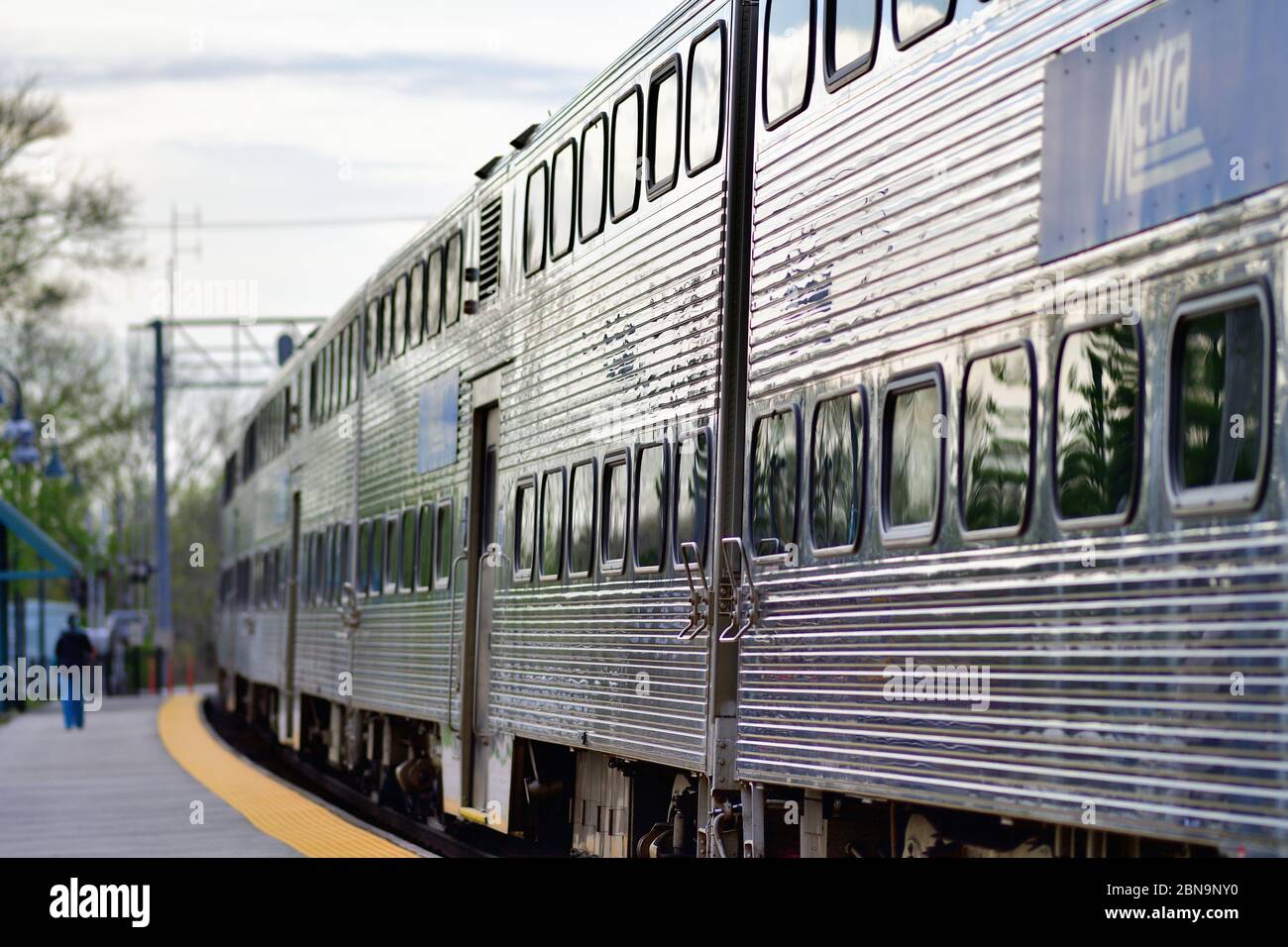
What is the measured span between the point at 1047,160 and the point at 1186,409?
3.82 ft

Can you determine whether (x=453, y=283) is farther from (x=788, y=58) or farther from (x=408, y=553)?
(x=788, y=58)

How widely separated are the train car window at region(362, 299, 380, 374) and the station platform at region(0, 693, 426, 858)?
4.32 meters

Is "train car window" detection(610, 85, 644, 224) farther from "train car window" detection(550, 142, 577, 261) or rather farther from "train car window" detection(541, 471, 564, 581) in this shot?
"train car window" detection(541, 471, 564, 581)

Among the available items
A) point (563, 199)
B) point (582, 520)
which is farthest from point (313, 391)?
point (582, 520)

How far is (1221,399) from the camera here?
538cm

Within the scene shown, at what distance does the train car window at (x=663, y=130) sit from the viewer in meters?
10.3

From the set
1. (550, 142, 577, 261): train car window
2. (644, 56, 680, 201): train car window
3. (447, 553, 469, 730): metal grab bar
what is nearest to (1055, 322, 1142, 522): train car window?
(644, 56, 680, 201): train car window

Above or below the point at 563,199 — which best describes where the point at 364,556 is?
below

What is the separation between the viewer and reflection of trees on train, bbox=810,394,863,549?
7.83 m

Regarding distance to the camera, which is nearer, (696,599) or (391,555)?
(696,599)

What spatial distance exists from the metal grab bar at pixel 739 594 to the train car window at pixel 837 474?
660 mm

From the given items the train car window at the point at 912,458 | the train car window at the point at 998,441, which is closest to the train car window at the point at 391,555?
the train car window at the point at 912,458

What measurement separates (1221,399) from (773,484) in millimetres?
3534
